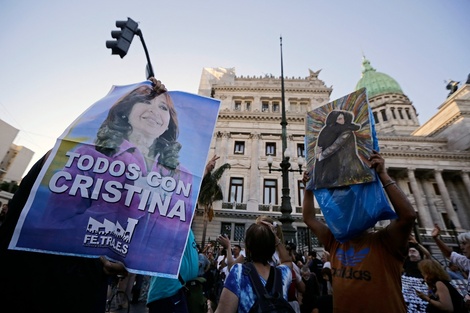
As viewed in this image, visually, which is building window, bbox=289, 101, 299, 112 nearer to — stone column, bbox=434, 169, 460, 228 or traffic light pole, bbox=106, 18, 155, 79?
stone column, bbox=434, 169, 460, 228

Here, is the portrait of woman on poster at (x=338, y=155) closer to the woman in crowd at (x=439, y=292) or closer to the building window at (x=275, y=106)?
the woman in crowd at (x=439, y=292)

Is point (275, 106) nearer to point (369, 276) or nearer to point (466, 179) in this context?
point (466, 179)

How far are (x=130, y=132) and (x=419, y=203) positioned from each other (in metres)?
33.3

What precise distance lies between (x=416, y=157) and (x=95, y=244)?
117ft

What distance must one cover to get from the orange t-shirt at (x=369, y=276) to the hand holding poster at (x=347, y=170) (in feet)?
0.52

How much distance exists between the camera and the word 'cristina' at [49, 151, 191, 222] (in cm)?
132

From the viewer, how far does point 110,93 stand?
5.92 ft

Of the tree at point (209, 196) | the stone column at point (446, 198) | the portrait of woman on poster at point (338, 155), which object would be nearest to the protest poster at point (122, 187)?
the portrait of woman on poster at point (338, 155)

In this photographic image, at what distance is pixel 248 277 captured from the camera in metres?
1.46

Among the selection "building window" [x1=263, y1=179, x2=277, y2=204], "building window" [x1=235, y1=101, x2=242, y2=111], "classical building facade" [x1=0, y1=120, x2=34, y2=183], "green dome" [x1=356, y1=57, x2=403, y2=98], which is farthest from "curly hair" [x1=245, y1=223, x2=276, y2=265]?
"classical building facade" [x1=0, y1=120, x2=34, y2=183]

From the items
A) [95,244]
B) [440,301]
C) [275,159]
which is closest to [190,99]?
[95,244]

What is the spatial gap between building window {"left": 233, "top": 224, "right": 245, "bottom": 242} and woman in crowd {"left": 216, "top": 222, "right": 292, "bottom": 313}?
1865cm

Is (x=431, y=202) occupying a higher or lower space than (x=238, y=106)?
lower

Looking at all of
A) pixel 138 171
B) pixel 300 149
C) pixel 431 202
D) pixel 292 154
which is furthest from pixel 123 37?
pixel 431 202
